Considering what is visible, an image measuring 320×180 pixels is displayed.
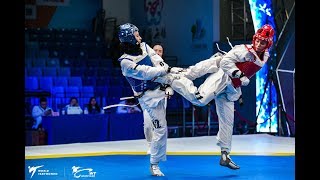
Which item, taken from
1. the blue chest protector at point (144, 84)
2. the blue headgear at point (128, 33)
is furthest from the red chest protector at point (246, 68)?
the blue headgear at point (128, 33)

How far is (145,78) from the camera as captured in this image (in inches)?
283

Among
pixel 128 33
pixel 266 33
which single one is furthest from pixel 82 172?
pixel 266 33

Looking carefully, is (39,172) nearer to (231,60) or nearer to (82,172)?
(82,172)

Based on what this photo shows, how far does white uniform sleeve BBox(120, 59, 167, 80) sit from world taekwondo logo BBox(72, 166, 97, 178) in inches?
57.2

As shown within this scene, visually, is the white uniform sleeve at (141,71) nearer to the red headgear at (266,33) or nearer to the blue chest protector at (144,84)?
the blue chest protector at (144,84)

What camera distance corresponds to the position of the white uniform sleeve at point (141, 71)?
7.16 m

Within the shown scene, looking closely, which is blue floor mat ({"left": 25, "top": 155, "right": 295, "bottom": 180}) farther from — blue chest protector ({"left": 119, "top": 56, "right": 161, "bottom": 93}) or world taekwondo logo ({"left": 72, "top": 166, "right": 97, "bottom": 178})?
blue chest protector ({"left": 119, "top": 56, "right": 161, "bottom": 93})

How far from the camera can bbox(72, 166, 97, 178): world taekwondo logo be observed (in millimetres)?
7762

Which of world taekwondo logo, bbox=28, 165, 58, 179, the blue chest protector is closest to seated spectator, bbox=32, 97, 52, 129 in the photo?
world taekwondo logo, bbox=28, 165, 58, 179

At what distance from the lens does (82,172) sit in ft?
26.6

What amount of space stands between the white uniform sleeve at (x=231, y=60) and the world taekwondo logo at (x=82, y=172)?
213 centimetres

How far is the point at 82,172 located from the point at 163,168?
1.12 metres

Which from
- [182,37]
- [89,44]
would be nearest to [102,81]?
[89,44]
